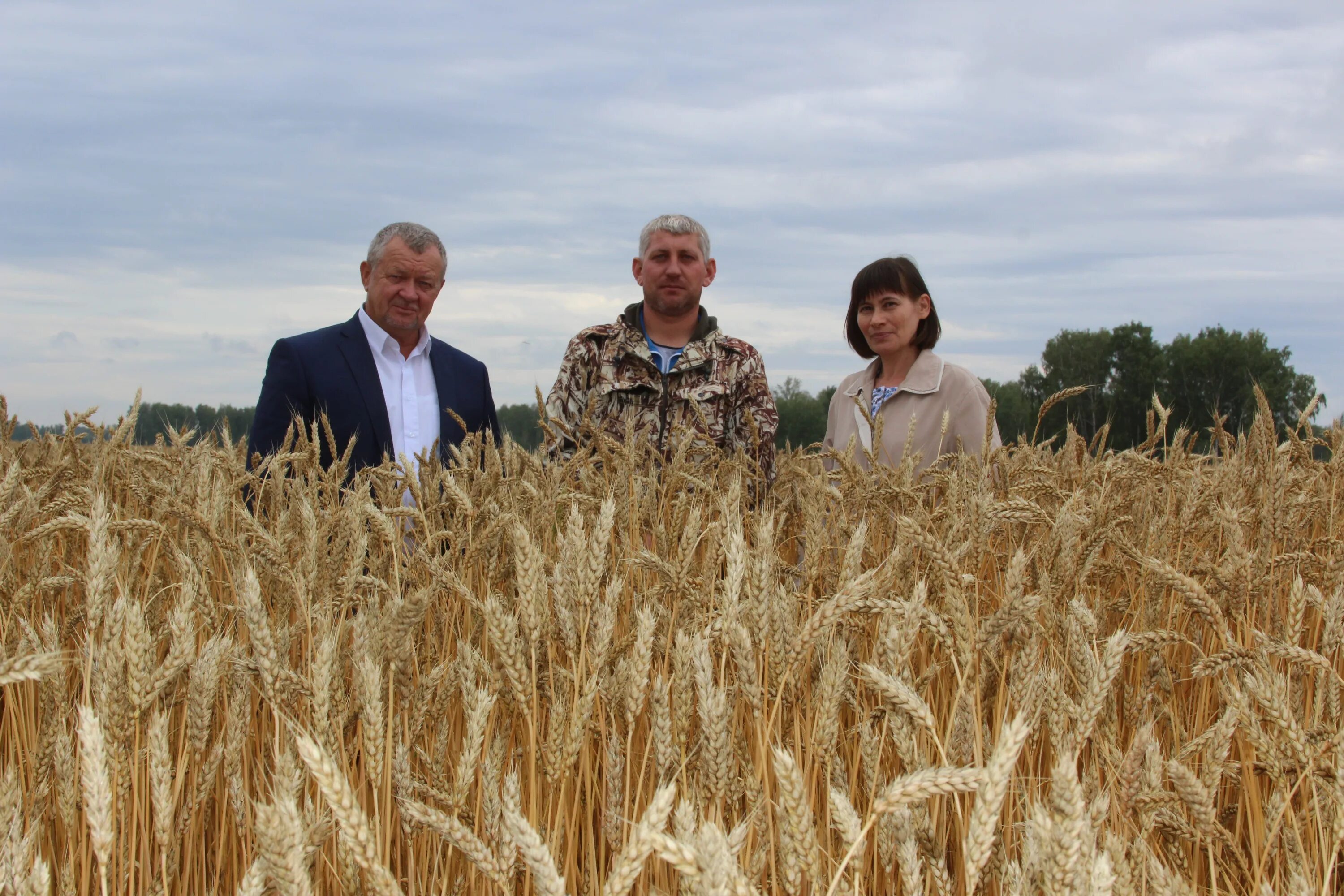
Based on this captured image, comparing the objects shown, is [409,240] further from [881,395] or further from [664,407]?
[881,395]

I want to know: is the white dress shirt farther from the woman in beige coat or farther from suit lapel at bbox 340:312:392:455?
the woman in beige coat

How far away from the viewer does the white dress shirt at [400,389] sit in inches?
204

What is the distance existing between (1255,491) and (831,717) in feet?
9.42

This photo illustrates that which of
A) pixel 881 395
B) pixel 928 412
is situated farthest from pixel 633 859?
pixel 881 395

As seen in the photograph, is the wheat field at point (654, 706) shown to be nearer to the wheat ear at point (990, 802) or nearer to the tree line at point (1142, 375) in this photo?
the wheat ear at point (990, 802)

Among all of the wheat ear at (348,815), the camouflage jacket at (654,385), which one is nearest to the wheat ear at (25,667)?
the wheat ear at (348,815)

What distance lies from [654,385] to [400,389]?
4.54 feet

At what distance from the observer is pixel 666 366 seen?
203 inches

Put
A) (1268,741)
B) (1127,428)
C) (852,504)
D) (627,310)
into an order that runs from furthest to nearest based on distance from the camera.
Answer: (1127,428)
(627,310)
(852,504)
(1268,741)

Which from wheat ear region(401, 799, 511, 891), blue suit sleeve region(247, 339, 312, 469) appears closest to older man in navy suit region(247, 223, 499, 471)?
blue suit sleeve region(247, 339, 312, 469)

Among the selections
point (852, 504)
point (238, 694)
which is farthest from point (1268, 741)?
point (238, 694)

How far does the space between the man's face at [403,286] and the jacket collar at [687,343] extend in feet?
3.42

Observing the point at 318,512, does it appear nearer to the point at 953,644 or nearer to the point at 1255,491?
the point at 953,644

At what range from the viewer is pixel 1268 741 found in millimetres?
1729
